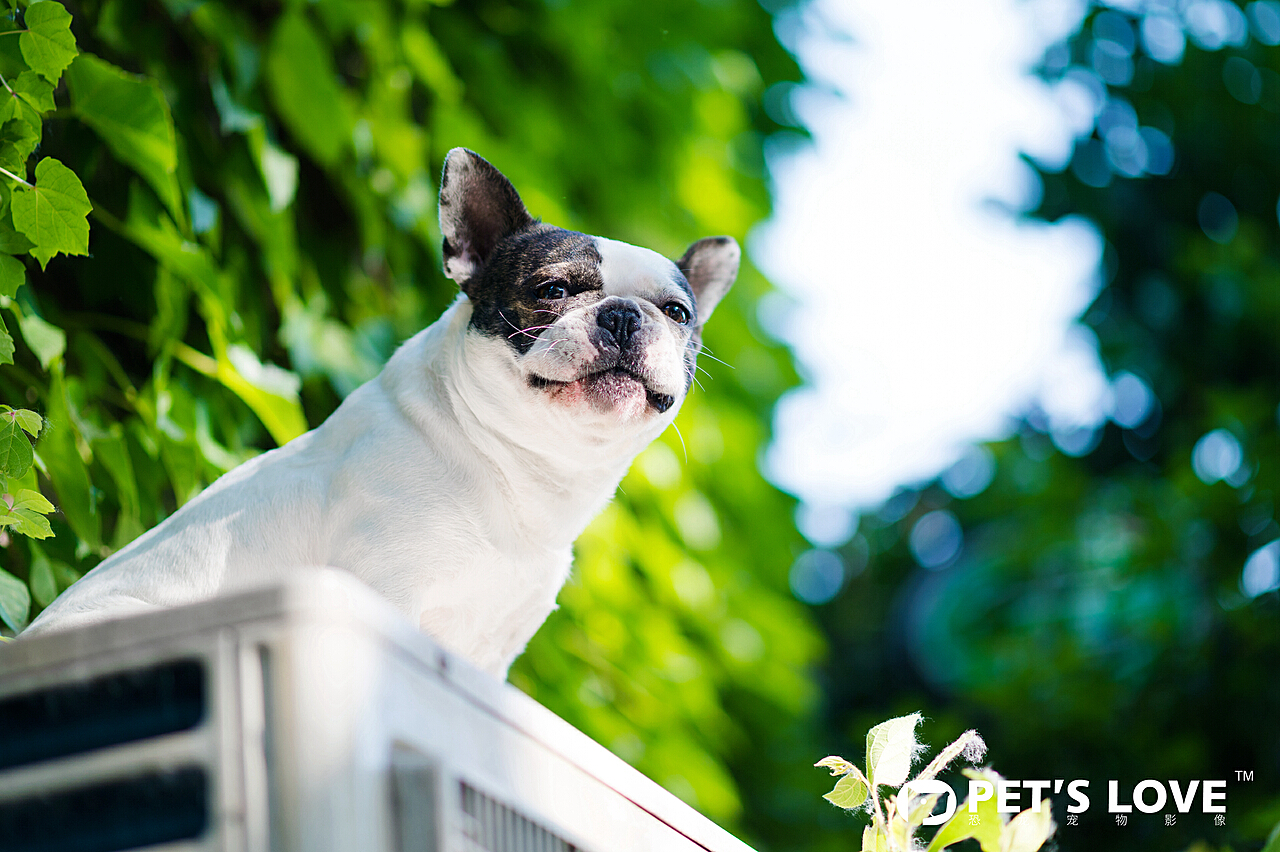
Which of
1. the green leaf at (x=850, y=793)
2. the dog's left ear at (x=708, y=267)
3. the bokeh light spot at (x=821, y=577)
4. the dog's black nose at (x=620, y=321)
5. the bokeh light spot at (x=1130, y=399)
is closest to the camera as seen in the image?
the green leaf at (x=850, y=793)

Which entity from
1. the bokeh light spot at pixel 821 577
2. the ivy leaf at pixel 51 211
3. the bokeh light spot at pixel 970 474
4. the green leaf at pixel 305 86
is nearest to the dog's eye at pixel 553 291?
the ivy leaf at pixel 51 211

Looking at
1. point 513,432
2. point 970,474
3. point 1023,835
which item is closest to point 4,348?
point 513,432

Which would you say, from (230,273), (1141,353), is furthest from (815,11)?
(230,273)

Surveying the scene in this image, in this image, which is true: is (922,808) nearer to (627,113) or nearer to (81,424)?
(81,424)

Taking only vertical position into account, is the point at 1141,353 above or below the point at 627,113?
above

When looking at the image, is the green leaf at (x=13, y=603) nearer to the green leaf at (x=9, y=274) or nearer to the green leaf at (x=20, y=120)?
the green leaf at (x=9, y=274)

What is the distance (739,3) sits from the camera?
190 inches

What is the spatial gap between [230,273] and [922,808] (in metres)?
1.76

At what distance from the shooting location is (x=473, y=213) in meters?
1.58

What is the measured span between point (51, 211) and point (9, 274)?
88 mm

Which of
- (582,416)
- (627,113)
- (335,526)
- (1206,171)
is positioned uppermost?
(1206,171)

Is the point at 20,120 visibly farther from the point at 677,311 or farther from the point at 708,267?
the point at 708,267

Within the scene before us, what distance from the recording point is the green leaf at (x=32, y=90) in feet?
4.02

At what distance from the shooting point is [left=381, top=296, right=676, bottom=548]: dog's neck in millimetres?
1391
